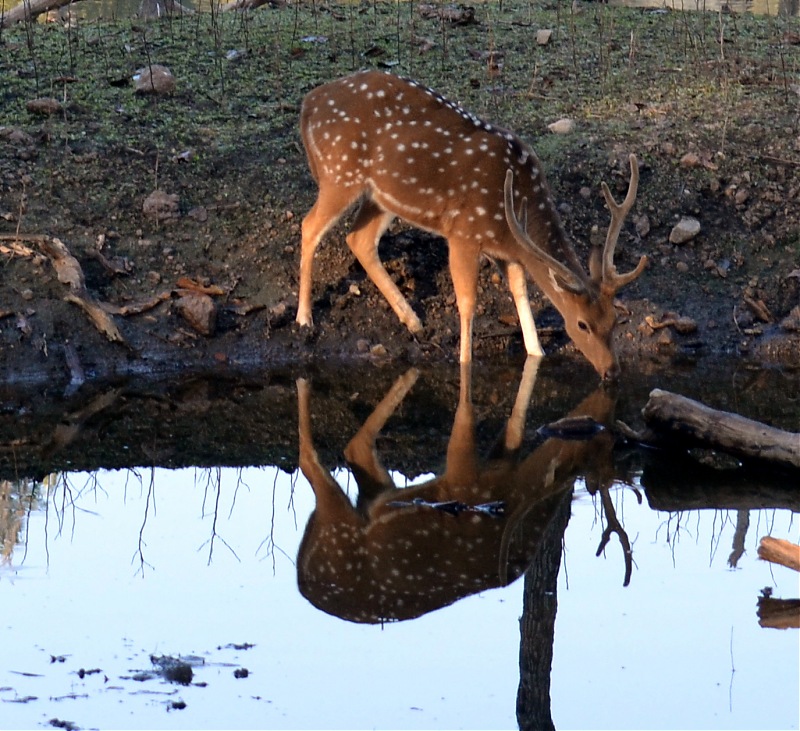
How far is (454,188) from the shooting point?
9086mm

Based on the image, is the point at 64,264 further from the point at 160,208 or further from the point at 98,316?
the point at 160,208

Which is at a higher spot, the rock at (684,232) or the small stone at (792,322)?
the rock at (684,232)

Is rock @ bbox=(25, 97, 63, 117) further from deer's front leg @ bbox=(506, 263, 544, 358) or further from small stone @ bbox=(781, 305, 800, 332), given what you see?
small stone @ bbox=(781, 305, 800, 332)

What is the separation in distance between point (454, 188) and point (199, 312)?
1968 mm

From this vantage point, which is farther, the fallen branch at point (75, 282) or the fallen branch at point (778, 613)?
the fallen branch at point (75, 282)

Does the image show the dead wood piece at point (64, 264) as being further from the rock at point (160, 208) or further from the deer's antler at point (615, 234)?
the deer's antler at point (615, 234)

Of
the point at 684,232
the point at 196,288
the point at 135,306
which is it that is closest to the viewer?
the point at 135,306

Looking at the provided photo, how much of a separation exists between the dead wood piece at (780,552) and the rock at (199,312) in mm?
4853

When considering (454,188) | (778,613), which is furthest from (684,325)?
(778,613)

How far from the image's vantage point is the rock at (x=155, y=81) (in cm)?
1192

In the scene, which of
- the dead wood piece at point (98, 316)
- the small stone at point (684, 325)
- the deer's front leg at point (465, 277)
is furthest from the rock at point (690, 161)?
the dead wood piece at point (98, 316)

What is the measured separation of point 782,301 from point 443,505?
4.74 meters

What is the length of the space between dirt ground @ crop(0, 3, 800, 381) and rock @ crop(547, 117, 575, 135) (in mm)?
73

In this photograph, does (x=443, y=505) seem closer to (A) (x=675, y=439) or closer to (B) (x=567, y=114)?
(A) (x=675, y=439)
